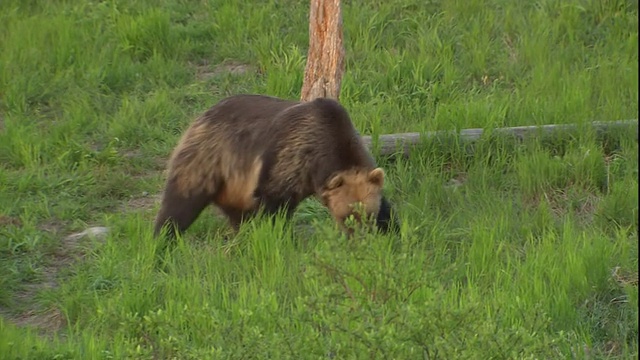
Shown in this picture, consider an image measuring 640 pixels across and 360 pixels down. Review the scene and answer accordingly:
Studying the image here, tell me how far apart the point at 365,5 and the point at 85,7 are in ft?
8.90

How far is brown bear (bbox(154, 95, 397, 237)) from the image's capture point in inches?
260

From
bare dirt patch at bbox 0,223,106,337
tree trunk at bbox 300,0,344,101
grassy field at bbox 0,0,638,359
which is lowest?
bare dirt patch at bbox 0,223,106,337

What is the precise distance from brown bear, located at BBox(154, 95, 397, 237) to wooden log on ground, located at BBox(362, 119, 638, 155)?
1.20 metres

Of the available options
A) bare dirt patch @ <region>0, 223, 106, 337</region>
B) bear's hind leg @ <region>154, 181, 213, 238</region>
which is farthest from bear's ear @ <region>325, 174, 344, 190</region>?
bare dirt patch @ <region>0, 223, 106, 337</region>

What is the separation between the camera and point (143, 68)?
32.8ft

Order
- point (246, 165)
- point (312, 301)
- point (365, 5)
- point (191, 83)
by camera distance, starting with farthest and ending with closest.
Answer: point (365, 5) → point (191, 83) → point (246, 165) → point (312, 301)

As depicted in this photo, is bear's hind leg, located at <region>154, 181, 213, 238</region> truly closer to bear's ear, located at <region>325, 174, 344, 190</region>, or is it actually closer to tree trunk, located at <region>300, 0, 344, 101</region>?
bear's ear, located at <region>325, 174, 344, 190</region>

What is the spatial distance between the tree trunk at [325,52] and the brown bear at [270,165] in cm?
132

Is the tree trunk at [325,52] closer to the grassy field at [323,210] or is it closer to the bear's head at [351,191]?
the grassy field at [323,210]

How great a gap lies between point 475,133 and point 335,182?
1.93m

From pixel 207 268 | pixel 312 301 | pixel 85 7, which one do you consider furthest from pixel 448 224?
pixel 85 7

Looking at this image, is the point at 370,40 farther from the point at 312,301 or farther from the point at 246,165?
the point at 312,301

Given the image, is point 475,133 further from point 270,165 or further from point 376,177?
point 270,165

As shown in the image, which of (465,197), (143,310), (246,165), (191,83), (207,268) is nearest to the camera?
(143,310)
